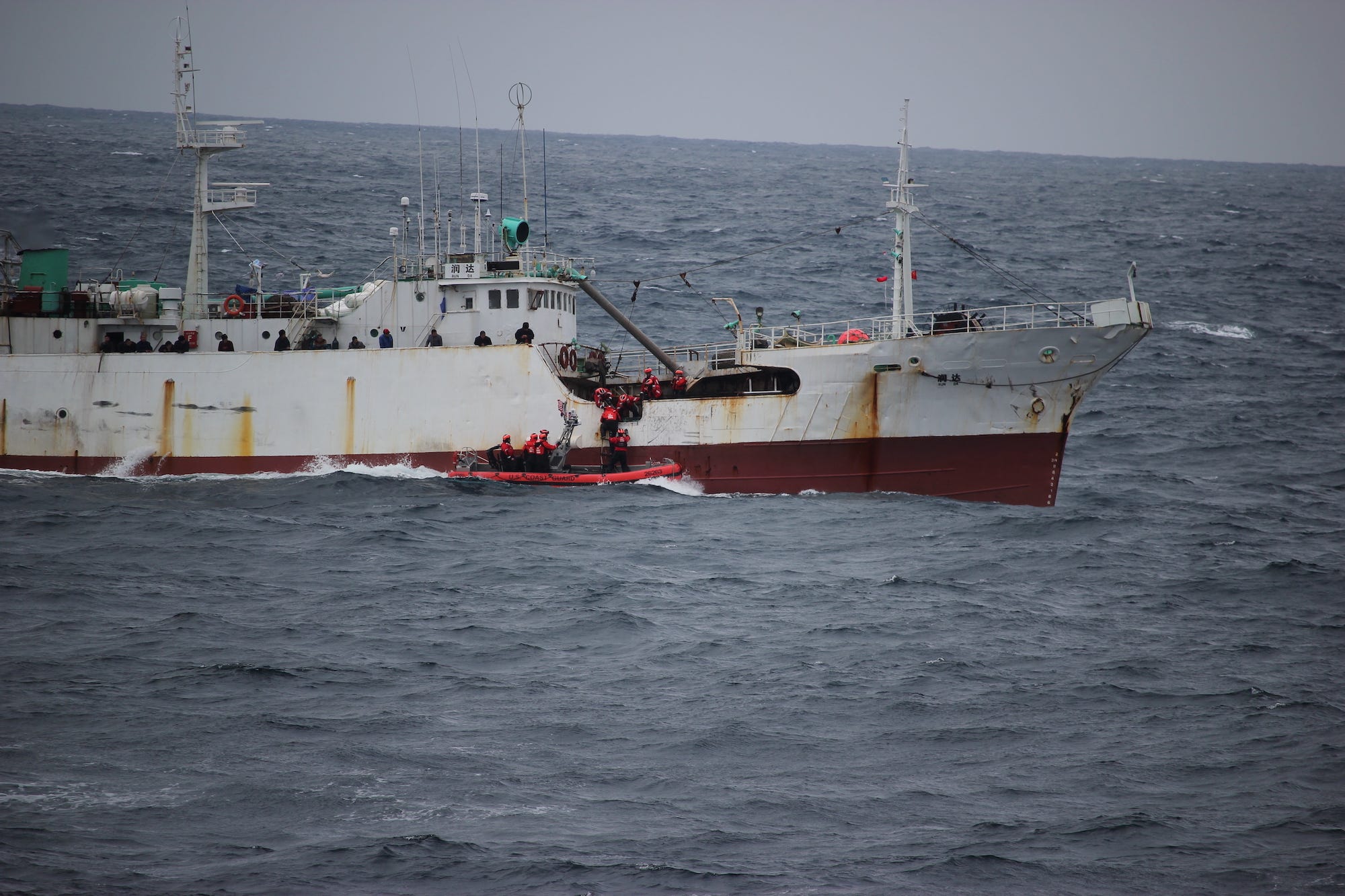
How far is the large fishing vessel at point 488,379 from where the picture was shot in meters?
31.6

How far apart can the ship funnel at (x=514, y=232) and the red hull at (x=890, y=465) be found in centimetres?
606

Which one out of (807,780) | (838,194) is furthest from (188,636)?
(838,194)

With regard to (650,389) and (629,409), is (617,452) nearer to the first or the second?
(629,409)

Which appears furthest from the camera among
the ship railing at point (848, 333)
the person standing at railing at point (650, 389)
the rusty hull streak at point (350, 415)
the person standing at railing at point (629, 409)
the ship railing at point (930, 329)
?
the rusty hull streak at point (350, 415)

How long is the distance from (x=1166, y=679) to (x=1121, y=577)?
5.82 meters

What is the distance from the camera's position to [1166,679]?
67.4 ft

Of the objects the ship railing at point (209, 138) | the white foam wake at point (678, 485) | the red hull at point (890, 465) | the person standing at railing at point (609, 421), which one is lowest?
the white foam wake at point (678, 485)

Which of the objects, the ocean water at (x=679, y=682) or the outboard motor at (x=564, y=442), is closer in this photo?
the ocean water at (x=679, y=682)

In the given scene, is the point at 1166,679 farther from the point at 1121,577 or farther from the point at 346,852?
the point at 346,852

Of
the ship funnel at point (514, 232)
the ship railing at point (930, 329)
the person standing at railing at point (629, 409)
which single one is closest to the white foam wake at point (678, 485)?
the person standing at railing at point (629, 409)

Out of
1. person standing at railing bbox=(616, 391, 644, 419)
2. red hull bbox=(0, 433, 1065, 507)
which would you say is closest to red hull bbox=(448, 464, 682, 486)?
red hull bbox=(0, 433, 1065, 507)

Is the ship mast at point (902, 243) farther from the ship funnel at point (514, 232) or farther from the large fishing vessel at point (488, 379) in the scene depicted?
the ship funnel at point (514, 232)

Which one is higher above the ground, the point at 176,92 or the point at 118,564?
the point at 176,92

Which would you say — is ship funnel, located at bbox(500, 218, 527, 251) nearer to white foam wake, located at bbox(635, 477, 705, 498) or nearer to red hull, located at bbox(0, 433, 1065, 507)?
red hull, located at bbox(0, 433, 1065, 507)
